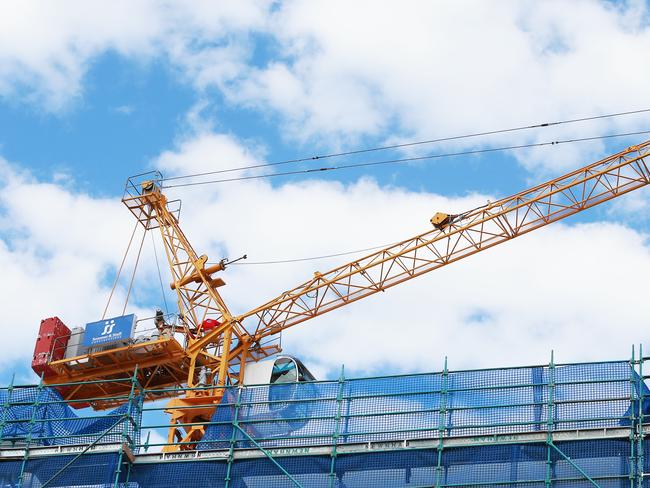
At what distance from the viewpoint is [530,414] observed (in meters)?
43.4

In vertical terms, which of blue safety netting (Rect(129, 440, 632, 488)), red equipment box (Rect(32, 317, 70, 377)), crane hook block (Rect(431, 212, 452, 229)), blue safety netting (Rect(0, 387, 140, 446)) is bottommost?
blue safety netting (Rect(129, 440, 632, 488))

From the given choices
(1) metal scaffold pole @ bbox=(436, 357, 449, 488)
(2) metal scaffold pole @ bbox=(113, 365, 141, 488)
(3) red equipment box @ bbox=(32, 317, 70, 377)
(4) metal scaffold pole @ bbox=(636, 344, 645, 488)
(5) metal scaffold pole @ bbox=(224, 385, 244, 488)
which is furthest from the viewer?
(3) red equipment box @ bbox=(32, 317, 70, 377)

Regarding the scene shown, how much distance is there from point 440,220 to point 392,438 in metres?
37.0

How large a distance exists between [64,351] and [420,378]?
38.3 metres

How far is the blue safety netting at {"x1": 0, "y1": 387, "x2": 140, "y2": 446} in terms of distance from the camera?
46.4 meters

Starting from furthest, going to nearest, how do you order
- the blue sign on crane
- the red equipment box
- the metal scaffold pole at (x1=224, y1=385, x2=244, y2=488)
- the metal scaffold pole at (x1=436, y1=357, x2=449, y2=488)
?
the red equipment box → the blue sign on crane → the metal scaffold pole at (x1=224, y1=385, x2=244, y2=488) → the metal scaffold pole at (x1=436, y1=357, x2=449, y2=488)

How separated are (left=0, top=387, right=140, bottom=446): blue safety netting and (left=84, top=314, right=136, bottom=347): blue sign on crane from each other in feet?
83.0

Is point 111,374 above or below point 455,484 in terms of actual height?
above

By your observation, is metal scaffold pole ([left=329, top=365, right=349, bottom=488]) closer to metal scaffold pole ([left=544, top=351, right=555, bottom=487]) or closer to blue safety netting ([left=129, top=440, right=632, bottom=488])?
blue safety netting ([left=129, top=440, right=632, bottom=488])

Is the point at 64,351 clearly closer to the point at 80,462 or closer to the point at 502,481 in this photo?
the point at 80,462

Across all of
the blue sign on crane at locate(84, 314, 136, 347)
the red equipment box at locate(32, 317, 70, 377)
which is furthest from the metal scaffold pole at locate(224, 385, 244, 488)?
the red equipment box at locate(32, 317, 70, 377)

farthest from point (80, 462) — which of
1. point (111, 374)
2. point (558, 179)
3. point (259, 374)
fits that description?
point (558, 179)

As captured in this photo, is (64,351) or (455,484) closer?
(455,484)

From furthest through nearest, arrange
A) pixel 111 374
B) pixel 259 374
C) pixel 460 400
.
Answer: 1. pixel 111 374
2. pixel 259 374
3. pixel 460 400
